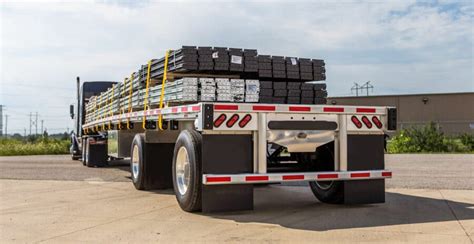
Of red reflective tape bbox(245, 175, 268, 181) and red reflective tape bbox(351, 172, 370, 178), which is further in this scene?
red reflective tape bbox(351, 172, 370, 178)

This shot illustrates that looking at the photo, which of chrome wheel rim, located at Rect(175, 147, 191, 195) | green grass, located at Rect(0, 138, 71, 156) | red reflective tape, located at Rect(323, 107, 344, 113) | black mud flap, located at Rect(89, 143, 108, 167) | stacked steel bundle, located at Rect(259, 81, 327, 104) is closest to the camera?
red reflective tape, located at Rect(323, 107, 344, 113)

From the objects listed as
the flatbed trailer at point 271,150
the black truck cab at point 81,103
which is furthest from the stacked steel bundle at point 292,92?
the black truck cab at point 81,103

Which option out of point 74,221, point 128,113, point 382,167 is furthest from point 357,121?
point 128,113

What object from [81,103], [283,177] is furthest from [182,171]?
[81,103]

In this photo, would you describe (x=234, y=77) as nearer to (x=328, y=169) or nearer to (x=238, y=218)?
(x=328, y=169)

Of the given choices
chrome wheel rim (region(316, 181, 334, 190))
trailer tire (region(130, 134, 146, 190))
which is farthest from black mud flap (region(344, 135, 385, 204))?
trailer tire (region(130, 134, 146, 190))

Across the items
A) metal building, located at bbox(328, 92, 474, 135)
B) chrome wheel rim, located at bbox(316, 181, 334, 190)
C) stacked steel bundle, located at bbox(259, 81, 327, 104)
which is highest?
metal building, located at bbox(328, 92, 474, 135)

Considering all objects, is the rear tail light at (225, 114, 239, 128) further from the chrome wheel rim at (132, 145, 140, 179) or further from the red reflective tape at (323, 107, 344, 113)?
the chrome wheel rim at (132, 145, 140, 179)

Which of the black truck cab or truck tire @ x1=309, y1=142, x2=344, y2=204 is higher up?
the black truck cab

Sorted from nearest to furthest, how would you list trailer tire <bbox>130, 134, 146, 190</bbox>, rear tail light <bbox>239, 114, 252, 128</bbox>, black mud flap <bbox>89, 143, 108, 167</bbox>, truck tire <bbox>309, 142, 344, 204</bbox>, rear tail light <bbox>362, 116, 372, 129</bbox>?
rear tail light <bbox>239, 114, 252, 128</bbox> < rear tail light <bbox>362, 116, 372, 129</bbox> < truck tire <bbox>309, 142, 344, 204</bbox> < trailer tire <bbox>130, 134, 146, 190</bbox> < black mud flap <bbox>89, 143, 108, 167</bbox>

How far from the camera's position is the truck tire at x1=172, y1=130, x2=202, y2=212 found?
23.0 ft

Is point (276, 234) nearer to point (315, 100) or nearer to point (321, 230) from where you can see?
point (321, 230)

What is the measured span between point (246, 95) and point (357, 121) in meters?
1.69

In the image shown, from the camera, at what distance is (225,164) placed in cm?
682
